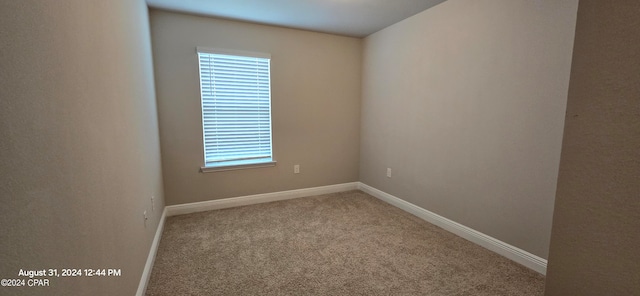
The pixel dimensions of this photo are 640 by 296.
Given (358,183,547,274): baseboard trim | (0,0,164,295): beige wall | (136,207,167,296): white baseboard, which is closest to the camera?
(0,0,164,295): beige wall

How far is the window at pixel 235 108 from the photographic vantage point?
315 cm

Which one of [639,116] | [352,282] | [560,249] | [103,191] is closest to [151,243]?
[103,191]

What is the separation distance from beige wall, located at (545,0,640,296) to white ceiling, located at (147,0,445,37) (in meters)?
2.30

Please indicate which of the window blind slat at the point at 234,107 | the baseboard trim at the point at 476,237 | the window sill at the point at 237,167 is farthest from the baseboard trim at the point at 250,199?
the baseboard trim at the point at 476,237

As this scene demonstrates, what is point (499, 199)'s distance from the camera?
7.44 feet

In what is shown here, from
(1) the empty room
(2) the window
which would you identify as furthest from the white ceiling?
(2) the window

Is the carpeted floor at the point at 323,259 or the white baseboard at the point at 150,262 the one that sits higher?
the white baseboard at the point at 150,262

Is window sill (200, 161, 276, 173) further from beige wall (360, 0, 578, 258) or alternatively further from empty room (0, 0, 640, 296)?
beige wall (360, 0, 578, 258)

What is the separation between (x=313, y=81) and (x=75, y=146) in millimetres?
2993

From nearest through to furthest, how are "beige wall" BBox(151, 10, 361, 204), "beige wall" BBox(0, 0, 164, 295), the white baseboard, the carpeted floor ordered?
"beige wall" BBox(0, 0, 164, 295) → the white baseboard → the carpeted floor → "beige wall" BBox(151, 10, 361, 204)

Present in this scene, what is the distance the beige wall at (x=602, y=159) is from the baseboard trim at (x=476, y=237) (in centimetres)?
164

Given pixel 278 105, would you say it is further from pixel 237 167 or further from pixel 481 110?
pixel 481 110

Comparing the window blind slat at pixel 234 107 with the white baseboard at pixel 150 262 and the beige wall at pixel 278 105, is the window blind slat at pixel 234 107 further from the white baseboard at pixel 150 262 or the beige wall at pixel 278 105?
the white baseboard at pixel 150 262

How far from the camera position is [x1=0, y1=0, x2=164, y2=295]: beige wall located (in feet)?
2.05
